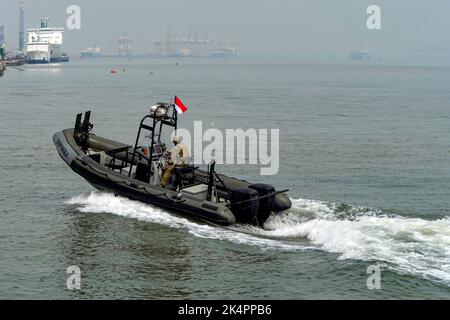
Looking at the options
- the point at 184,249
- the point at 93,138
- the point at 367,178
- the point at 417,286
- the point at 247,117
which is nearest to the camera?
the point at 417,286

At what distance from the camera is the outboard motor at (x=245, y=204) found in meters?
16.0

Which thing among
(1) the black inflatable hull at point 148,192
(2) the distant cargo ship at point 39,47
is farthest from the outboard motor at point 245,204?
(2) the distant cargo ship at point 39,47

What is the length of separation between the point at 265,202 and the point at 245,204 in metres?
0.72

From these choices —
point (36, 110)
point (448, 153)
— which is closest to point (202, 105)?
point (36, 110)

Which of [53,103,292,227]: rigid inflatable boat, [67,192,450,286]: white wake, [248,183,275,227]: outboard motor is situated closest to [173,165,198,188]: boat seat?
[53,103,292,227]: rigid inflatable boat

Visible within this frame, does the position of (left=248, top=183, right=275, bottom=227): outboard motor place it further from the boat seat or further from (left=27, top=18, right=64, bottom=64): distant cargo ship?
(left=27, top=18, right=64, bottom=64): distant cargo ship

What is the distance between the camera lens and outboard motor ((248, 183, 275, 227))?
16469 mm

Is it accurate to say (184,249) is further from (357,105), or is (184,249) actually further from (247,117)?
(357,105)

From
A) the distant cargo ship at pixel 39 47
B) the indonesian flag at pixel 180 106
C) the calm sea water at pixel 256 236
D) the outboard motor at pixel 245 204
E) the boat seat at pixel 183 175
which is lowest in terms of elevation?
the calm sea water at pixel 256 236

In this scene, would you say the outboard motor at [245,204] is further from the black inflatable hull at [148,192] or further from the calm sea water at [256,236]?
the calm sea water at [256,236]

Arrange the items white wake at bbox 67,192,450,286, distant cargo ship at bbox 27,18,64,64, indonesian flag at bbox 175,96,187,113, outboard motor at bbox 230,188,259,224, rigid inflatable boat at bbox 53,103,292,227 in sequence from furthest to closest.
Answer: distant cargo ship at bbox 27,18,64,64 → indonesian flag at bbox 175,96,187,113 → rigid inflatable boat at bbox 53,103,292,227 → outboard motor at bbox 230,188,259,224 → white wake at bbox 67,192,450,286

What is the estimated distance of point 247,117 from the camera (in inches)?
1865

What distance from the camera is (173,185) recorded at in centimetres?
1800

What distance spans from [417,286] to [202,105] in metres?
45.0
